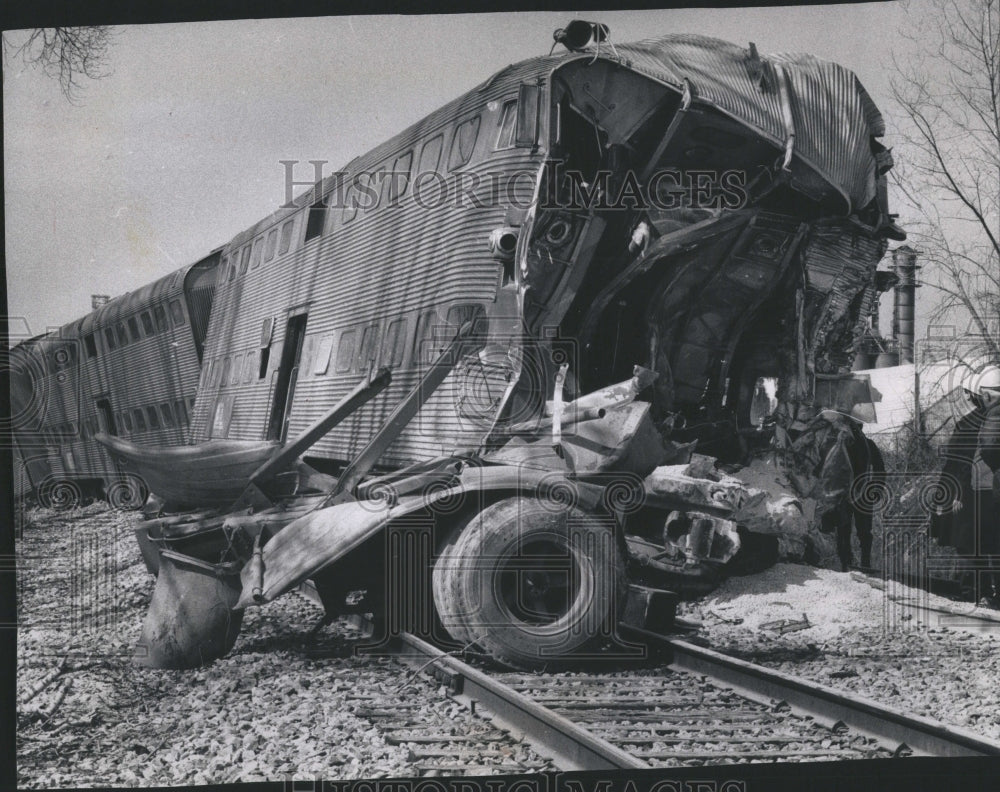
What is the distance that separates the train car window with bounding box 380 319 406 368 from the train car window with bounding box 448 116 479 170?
1.62 meters

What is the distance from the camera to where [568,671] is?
6426 millimetres

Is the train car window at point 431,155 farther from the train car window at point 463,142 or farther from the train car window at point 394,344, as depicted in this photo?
the train car window at point 394,344

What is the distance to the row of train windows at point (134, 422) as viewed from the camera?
55.5ft

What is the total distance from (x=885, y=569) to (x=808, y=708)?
458 cm

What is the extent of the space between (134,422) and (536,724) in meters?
15.3

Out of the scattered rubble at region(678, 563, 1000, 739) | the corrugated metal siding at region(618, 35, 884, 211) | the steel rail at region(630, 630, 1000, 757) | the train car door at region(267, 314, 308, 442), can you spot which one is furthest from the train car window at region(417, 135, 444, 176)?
the steel rail at region(630, 630, 1000, 757)

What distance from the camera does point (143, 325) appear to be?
59.0 ft

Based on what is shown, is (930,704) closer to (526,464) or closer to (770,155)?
(526,464)

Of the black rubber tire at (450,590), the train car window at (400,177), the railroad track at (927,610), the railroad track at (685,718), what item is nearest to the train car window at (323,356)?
the train car window at (400,177)

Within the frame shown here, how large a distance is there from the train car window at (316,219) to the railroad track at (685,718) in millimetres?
6967

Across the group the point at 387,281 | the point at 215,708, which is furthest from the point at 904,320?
the point at 215,708

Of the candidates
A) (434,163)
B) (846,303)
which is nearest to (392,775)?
(434,163)

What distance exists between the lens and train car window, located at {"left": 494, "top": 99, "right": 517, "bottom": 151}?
25.8 ft

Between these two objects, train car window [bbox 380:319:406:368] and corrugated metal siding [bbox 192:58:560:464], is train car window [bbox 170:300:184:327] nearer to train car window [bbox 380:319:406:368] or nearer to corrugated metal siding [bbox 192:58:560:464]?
corrugated metal siding [bbox 192:58:560:464]
